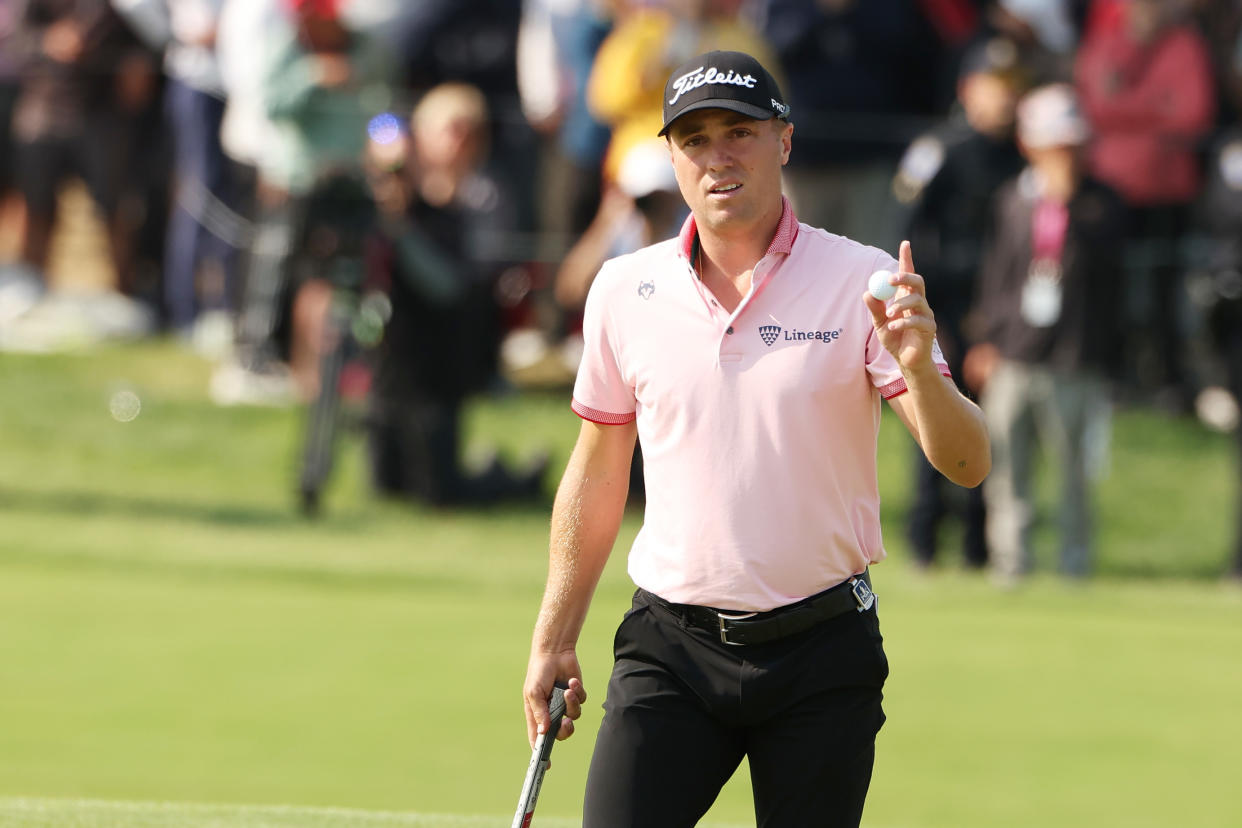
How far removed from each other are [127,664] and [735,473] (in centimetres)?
531

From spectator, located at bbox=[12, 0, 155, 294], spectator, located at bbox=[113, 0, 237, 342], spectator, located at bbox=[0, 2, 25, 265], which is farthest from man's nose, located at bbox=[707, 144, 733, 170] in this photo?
spectator, located at bbox=[0, 2, 25, 265]

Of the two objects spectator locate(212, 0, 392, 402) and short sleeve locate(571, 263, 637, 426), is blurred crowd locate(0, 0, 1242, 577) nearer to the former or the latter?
spectator locate(212, 0, 392, 402)

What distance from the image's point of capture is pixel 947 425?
3.94 metres

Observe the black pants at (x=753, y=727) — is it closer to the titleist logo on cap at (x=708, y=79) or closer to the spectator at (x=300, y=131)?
the titleist logo on cap at (x=708, y=79)

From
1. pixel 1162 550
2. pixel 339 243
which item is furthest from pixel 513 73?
pixel 1162 550

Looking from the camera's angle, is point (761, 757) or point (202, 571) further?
point (202, 571)

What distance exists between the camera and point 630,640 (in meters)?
4.28

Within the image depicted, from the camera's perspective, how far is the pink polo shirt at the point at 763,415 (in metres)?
4.07

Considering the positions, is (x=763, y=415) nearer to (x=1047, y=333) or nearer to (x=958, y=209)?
(x=1047, y=333)

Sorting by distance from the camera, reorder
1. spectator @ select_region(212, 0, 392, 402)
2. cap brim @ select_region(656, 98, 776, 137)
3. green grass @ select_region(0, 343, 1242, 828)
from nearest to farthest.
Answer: cap brim @ select_region(656, 98, 776, 137) < green grass @ select_region(0, 343, 1242, 828) < spectator @ select_region(212, 0, 392, 402)

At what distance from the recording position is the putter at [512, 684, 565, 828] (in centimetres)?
420

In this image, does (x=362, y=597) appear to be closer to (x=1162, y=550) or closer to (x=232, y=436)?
(x=232, y=436)

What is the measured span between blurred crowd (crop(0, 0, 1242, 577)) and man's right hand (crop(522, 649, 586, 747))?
23.8ft

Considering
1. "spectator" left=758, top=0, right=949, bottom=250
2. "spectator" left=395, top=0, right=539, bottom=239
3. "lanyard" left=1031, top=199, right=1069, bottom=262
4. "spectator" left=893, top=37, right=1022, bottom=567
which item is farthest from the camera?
"spectator" left=395, top=0, right=539, bottom=239
